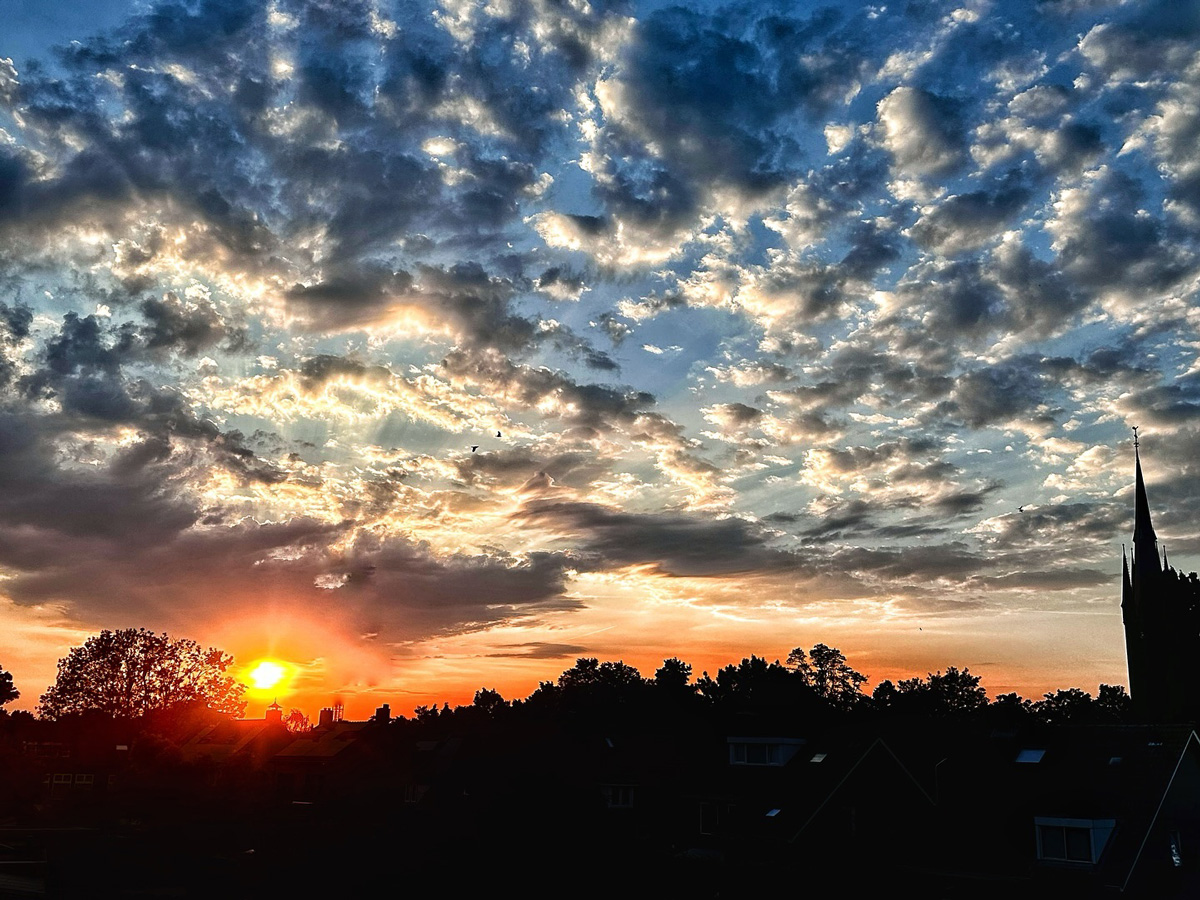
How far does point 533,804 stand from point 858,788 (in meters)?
18.3

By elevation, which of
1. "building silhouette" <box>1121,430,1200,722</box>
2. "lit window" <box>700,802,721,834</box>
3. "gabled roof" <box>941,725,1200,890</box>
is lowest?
"lit window" <box>700,802,721,834</box>

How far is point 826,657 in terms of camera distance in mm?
132500

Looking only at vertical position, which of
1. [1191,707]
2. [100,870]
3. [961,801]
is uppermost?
[1191,707]

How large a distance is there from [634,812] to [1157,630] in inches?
3299

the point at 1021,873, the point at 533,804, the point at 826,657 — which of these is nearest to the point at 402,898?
the point at 533,804

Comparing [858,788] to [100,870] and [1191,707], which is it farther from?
[1191,707]

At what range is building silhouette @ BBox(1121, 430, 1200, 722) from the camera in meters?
97.6

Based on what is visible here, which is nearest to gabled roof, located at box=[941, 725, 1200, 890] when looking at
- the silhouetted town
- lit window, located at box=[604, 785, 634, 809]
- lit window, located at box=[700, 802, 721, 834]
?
the silhouetted town

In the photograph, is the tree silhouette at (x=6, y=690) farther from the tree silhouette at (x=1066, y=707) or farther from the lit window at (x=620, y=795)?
the tree silhouette at (x=1066, y=707)

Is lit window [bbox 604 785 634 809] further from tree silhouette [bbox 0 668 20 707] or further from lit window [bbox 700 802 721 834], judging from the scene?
tree silhouette [bbox 0 668 20 707]

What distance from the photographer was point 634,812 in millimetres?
57906

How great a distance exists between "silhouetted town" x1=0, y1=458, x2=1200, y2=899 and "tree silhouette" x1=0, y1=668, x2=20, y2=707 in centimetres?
759

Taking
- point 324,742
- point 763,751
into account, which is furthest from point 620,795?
point 324,742

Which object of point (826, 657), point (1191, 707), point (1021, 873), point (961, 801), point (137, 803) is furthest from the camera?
point (826, 657)
